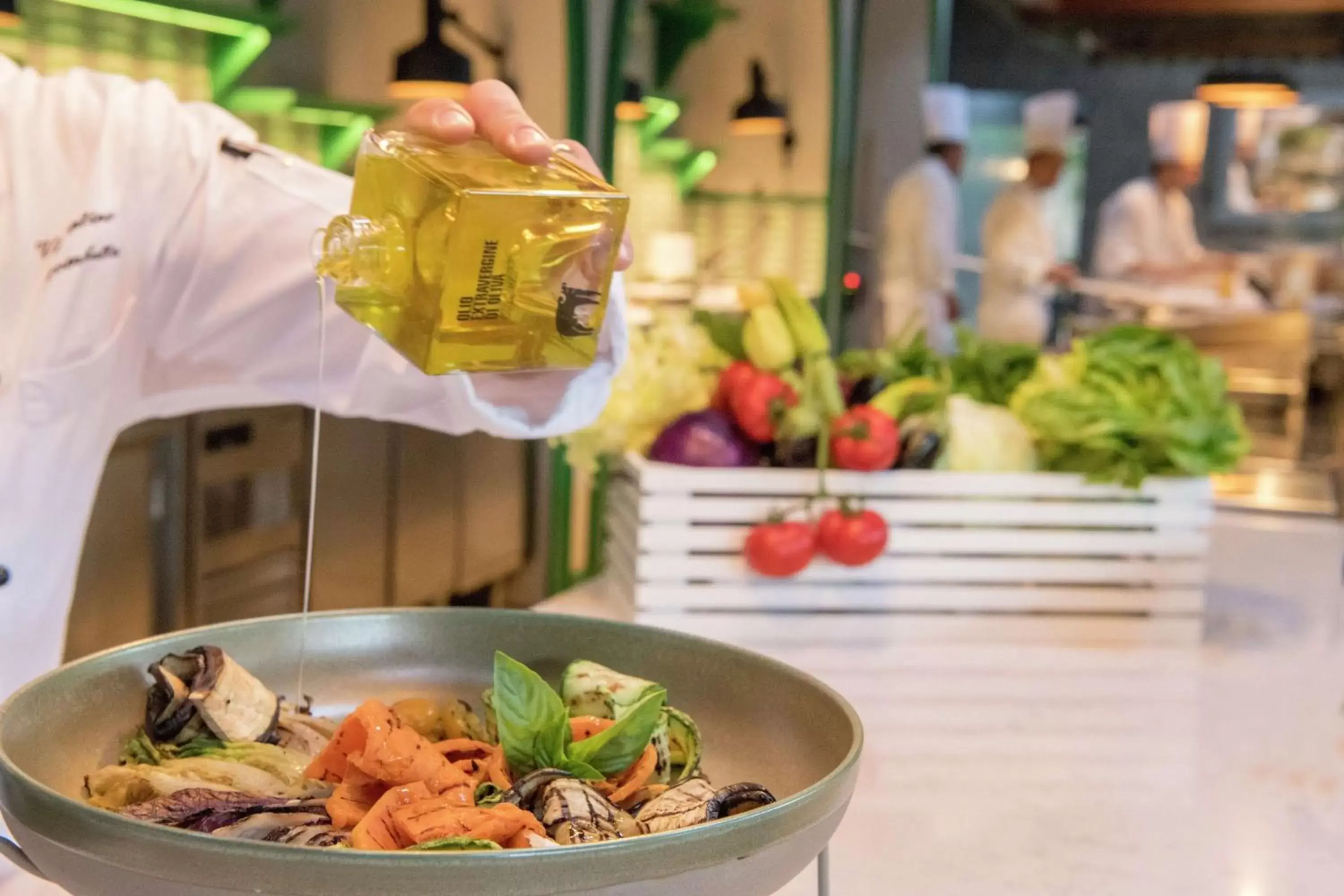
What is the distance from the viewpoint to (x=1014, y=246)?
5148 mm

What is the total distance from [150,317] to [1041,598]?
1043 mm

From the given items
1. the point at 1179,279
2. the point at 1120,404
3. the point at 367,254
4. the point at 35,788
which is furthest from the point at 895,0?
the point at 35,788

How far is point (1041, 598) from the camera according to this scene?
62.7 inches

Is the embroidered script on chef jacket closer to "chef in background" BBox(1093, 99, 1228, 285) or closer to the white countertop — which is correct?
the white countertop

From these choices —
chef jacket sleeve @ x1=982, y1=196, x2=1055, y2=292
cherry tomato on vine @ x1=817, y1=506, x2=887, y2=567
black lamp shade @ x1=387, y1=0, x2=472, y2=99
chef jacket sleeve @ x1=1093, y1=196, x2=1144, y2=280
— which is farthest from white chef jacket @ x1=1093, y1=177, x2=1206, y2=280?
cherry tomato on vine @ x1=817, y1=506, x2=887, y2=567

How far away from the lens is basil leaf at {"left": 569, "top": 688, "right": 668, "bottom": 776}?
656mm

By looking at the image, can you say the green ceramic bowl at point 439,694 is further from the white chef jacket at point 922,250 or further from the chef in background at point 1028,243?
the chef in background at point 1028,243

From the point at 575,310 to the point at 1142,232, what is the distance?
5.77 m

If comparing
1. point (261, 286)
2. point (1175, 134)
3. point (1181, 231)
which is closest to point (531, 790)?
point (261, 286)

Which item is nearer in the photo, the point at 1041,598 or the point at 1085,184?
the point at 1041,598

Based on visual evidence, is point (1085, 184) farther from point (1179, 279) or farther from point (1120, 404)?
point (1120, 404)

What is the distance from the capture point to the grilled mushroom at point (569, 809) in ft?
1.88

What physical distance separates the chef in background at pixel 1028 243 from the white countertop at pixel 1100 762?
3.30 meters

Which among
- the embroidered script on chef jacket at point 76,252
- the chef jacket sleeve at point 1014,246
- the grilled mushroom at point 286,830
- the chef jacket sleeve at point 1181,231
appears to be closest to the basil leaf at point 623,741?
the grilled mushroom at point 286,830
